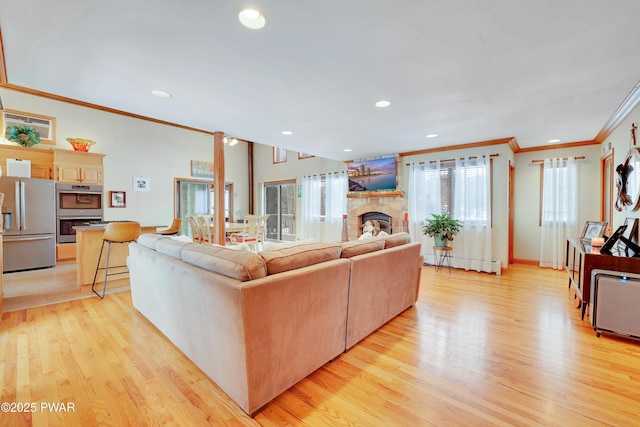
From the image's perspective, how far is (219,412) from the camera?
1524 millimetres

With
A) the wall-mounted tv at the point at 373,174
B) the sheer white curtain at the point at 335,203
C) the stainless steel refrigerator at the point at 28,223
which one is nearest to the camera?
the stainless steel refrigerator at the point at 28,223

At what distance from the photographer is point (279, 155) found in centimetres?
849

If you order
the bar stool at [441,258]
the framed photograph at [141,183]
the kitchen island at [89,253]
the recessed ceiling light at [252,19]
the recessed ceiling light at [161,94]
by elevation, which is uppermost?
the recessed ceiling light at [161,94]

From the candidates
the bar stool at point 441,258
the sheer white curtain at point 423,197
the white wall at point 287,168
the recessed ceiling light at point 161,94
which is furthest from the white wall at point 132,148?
the bar stool at point 441,258

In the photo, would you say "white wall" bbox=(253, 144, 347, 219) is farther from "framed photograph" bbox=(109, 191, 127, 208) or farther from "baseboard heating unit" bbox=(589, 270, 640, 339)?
"baseboard heating unit" bbox=(589, 270, 640, 339)

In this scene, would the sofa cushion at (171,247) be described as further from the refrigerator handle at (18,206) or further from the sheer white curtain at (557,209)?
the sheer white curtain at (557,209)

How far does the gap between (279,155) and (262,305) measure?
7.47m

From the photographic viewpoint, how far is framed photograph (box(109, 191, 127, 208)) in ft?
20.2

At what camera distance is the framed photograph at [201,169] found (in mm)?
7627

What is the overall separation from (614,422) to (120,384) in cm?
290

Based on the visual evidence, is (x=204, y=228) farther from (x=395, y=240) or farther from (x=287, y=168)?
(x=395, y=240)

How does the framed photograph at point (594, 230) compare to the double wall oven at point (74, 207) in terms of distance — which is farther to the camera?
the double wall oven at point (74, 207)

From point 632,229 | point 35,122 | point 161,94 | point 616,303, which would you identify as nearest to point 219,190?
point 161,94

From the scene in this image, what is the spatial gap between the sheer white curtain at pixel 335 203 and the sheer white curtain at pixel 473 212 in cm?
266
